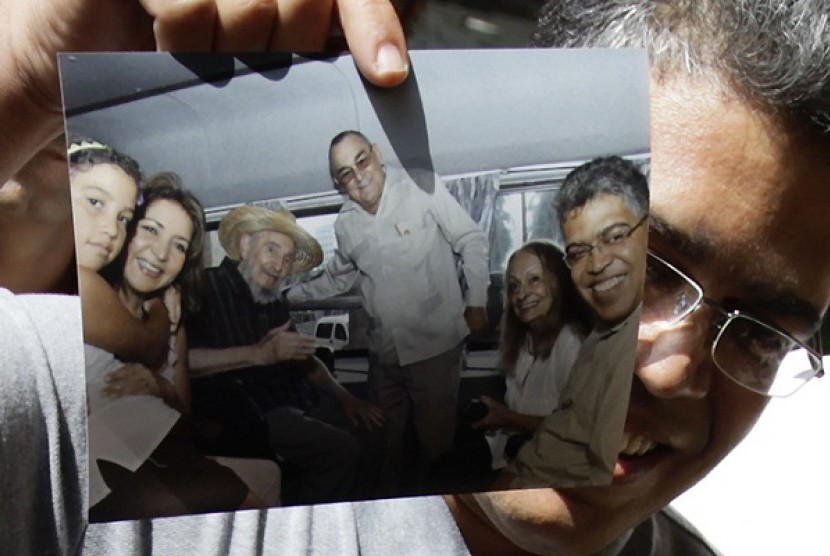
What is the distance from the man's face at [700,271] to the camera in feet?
3.44

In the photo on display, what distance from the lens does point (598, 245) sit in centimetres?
69

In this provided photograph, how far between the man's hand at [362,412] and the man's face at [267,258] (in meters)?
0.10

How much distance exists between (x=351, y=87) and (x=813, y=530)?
1.42 metres

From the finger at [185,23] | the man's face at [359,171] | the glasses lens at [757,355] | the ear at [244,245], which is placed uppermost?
the finger at [185,23]

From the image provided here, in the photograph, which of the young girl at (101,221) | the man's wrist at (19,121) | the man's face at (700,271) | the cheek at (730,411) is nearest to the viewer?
the young girl at (101,221)

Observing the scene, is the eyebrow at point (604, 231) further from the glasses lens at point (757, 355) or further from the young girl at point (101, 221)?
the glasses lens at point (757, 355)

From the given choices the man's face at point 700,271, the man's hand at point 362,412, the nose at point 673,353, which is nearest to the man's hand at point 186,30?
the man's hand at point 362,412

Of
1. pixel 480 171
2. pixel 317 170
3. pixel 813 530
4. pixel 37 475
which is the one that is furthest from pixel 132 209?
pixel 813 530

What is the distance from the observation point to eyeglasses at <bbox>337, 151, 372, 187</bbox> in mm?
653

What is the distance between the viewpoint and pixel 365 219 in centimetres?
66

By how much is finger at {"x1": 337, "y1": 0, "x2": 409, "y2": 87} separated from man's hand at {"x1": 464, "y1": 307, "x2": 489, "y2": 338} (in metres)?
0.17

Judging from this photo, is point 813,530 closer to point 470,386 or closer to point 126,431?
point 470,386

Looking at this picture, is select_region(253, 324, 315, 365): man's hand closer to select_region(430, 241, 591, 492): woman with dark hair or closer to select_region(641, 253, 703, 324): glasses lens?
select_region(430, 241, 591, 492): woman with dark hair

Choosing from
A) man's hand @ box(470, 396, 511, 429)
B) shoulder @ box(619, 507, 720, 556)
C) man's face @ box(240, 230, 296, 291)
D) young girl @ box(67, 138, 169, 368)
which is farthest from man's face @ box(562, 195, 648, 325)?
shoulder @ box(619, 507, 720, 556)
